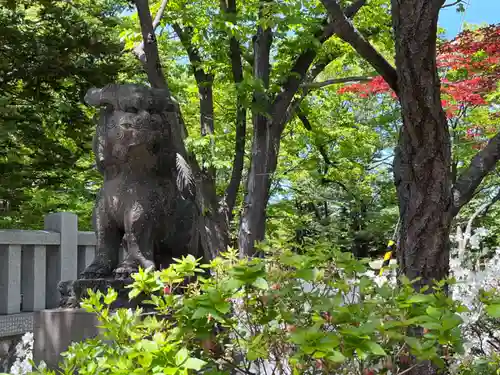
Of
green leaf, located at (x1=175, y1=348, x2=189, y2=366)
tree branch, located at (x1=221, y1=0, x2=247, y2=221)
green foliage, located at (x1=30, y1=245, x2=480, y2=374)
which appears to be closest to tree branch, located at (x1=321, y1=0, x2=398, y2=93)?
green foliage, located at (x1=30, y1=245, x2=480, y2=374)

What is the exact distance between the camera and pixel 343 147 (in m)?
12.0

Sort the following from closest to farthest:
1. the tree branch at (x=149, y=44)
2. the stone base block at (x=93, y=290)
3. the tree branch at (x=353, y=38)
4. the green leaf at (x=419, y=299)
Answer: the green leaf at (x=419, y=299) → the tree branch at (x=353, y=38) → the stone base block at (x=93, y=290) → the tree branch at (x=149, y=44)

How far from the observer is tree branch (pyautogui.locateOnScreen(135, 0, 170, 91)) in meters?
6.66

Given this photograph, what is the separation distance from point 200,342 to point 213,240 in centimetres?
672

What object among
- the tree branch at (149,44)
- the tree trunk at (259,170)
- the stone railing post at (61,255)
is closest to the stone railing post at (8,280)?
the stone railing post at (61,255)

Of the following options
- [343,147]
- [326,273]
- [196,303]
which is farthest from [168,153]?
[343,147]

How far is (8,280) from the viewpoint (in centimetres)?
555

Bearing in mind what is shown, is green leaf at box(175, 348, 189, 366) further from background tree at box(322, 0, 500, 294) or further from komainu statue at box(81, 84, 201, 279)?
background tree at box(322, 0, 500, 294)

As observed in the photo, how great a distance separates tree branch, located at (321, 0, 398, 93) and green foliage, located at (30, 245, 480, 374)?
168 cm

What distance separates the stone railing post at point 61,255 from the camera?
6.18m

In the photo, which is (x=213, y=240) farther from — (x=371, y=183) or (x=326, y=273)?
(x=371, y=183)

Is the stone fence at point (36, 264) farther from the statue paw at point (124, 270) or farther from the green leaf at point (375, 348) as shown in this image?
the green leaf at point (375, 348)

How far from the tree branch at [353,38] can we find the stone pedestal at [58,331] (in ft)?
8.08

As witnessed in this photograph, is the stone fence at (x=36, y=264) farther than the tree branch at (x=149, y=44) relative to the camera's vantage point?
No
